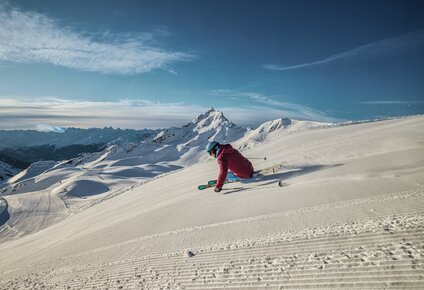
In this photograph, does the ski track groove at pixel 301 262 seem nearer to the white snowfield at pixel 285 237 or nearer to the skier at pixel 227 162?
the white snowfield at pixel 285 237

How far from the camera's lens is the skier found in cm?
820

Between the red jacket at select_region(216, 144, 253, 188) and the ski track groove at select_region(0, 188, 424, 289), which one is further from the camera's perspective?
the red jacket at select_region(216, 144, 253, 188)

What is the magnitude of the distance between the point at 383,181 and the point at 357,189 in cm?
55

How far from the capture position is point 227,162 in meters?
8.36

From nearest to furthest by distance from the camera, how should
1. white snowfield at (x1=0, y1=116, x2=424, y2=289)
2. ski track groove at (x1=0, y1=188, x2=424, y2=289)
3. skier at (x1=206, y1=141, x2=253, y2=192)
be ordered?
ski track groove at (x1=0, y1=188, x2=424, y2=289), white snowfield at (x1=0, y1=116, x2=424, y2=289), skier at (x1=206, y1=141, x2=253, y2=192)

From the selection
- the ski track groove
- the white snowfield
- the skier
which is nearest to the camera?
the ski track groove

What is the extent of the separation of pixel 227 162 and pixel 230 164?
0.19 meters

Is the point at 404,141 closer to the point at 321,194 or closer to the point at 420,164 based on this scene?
the point at 420,164

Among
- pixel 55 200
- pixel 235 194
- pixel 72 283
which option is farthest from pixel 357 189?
pixel 55 200

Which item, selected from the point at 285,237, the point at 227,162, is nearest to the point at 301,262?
the point at 285,237

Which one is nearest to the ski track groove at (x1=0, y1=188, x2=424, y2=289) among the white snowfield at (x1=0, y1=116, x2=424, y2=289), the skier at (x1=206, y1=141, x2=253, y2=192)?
the white snowfield at (x1=0, y1=116, x2=424, y2=289)

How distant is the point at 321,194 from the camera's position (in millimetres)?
5520

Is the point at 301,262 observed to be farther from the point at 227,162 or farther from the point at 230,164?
the point at 230,164

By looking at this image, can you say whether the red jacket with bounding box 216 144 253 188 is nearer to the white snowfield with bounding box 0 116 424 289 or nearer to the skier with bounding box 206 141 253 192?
the skier with bounding box 206 141 253 192
